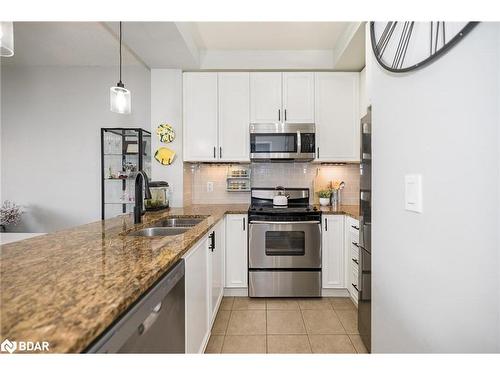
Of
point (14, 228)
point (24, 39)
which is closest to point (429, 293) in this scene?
point (24, 39)

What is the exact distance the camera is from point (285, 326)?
83.8 inches

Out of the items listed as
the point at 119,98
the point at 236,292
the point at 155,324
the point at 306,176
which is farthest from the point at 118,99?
the point at 306,176

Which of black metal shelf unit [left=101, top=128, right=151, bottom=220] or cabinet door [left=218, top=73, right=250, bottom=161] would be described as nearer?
cabinet door [left=218, top=73, right=250, bottom=161]

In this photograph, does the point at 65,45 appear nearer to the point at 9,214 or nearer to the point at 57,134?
the point at 57,134

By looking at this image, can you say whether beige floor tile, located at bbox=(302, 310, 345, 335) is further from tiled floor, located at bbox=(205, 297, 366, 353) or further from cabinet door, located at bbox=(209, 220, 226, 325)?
cabinet door, located at bbox=(209, 220, 226, 325)

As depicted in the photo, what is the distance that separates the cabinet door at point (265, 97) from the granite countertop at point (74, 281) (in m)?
1.93

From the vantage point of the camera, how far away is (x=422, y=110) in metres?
0.79

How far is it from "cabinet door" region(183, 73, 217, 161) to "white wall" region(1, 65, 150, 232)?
2.33ft

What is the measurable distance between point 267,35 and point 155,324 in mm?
2657

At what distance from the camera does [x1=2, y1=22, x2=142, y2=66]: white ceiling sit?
7.95 ft

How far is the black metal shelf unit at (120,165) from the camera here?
3.09 meters

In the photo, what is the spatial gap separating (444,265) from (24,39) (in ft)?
12.6

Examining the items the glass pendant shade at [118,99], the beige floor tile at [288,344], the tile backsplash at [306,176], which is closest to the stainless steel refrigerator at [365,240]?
the beige floor tile at [288,344]

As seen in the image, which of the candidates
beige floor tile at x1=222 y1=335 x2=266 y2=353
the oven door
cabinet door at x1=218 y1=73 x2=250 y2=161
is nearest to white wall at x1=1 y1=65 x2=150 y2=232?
cabinet door at x1=218 y1=73 x2=250 y2=161
